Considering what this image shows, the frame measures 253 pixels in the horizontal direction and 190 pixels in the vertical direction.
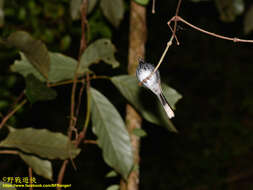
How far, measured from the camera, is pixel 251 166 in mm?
3371

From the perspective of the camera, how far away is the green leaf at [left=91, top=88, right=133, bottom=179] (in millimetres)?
984

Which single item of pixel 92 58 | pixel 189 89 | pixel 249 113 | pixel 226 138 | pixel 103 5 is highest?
pixel 103 5

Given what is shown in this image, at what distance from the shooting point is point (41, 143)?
37.5 inches

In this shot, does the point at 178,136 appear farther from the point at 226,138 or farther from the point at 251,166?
the point at 251,166

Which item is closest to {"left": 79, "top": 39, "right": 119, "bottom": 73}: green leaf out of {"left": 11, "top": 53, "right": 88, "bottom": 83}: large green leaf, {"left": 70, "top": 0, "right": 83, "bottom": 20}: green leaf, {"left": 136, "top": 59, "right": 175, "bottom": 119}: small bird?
{"left": 11, "top": 53, "right": 88, "bottom": 83}: large green leaf

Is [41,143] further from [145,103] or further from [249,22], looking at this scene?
[249,22]

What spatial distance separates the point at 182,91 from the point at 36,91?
3.06 m

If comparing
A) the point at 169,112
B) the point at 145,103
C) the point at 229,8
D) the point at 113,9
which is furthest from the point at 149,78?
the point at 229,8

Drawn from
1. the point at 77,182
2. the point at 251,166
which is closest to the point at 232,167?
the point at 251,166

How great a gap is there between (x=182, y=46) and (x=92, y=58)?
11.0 feet

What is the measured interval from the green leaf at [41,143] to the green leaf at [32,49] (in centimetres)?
20

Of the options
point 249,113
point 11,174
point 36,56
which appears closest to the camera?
point 36,56

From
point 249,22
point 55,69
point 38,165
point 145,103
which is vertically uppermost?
point 249,22

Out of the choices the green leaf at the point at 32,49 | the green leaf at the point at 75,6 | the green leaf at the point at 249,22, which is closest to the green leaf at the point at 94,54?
the green leaf at the point at 32,49
